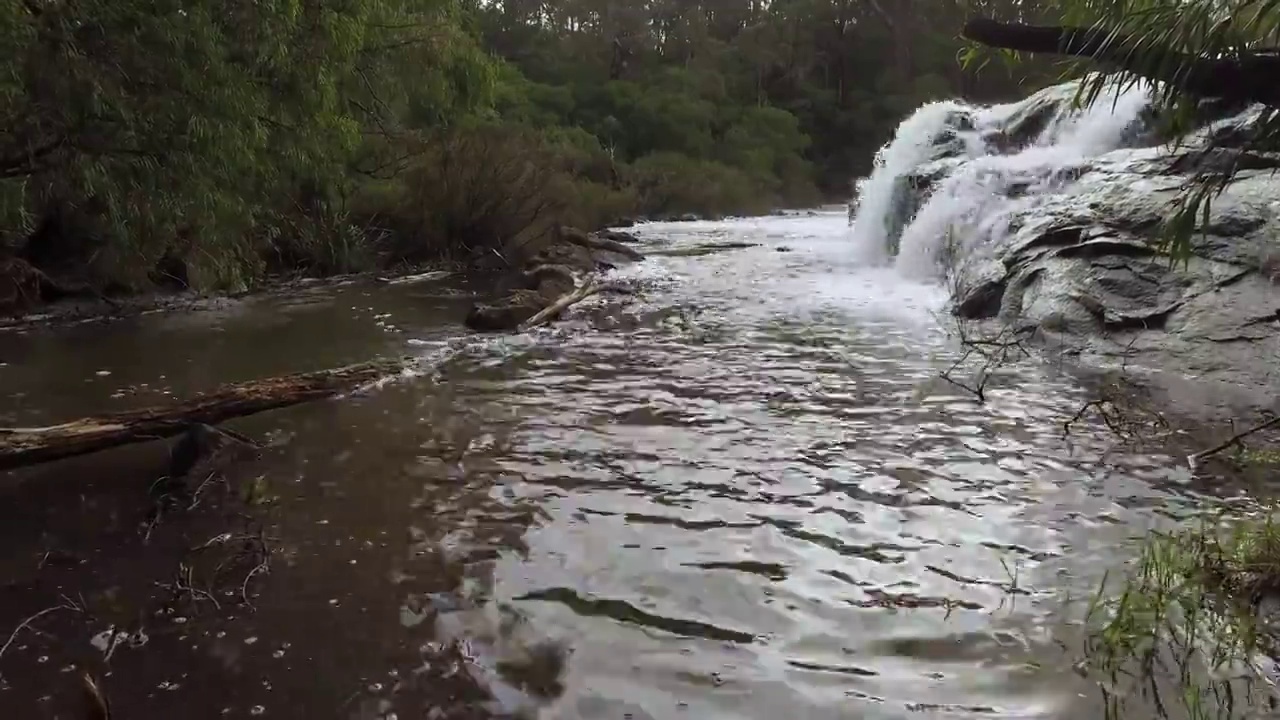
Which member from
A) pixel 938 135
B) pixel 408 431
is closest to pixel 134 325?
pixel 408 431

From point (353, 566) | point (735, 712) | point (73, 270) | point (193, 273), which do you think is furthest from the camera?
point (193, 273)

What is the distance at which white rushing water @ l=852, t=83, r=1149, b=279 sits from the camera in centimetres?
1109

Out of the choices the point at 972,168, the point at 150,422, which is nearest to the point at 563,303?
the point at 150,422

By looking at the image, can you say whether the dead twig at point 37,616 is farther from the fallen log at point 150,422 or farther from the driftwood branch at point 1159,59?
the driftwood branch at point 1159,59

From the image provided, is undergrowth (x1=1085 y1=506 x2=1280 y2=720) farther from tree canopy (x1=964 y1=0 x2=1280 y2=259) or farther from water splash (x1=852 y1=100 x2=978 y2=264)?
water splash (x1=852 y1=100 x2=978 y2=264)

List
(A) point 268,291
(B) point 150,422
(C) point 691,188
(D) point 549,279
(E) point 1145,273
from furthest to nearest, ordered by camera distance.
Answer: (C) point 691,188 → (A) point 268,291 → (D) point 549,279 → (E) point 1145,273 → (B) point 150,422

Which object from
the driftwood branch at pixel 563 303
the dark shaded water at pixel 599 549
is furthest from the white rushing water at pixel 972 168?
the dark shaded water at pixel 599 549

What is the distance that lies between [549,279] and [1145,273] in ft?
19.9

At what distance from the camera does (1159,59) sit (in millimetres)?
2670

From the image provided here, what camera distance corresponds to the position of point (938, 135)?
15.3m

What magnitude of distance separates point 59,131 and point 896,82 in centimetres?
4072

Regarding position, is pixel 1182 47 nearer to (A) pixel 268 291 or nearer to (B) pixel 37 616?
(B) pixel 37 616

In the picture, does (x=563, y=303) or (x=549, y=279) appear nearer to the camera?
(x=563, y=303)

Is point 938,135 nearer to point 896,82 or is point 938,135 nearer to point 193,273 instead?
point 193,273
